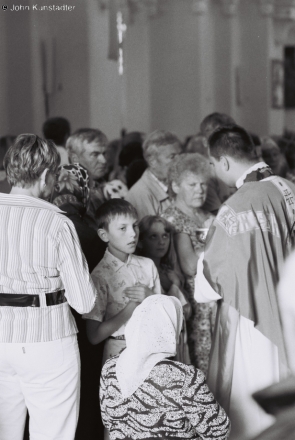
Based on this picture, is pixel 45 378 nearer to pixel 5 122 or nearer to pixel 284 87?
pixel 5 122

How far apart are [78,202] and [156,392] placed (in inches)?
45.0

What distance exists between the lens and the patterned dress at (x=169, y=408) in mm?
2674

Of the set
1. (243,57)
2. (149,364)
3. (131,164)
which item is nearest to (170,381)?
(149,364)

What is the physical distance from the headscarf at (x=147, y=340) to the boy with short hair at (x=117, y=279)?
18.7 inches

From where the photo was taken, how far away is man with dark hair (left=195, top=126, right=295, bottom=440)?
3.26 m

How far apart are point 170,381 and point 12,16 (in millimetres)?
5206

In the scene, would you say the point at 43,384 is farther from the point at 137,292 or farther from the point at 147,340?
the point at 137,292

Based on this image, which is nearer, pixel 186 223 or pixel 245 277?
pixel 245 277

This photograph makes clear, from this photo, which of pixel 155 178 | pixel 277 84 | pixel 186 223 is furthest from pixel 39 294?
pixel 277 84

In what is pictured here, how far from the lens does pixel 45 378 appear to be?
2805mm

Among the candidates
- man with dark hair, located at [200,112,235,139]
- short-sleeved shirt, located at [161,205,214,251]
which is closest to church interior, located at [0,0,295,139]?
man with dark hair, located at [200,112,235,139]

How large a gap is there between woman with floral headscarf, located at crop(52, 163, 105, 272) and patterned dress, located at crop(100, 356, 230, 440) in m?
0.92

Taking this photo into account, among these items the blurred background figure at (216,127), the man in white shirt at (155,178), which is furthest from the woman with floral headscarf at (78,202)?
the blurred background figure at (216,127)

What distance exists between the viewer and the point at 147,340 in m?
2.75
